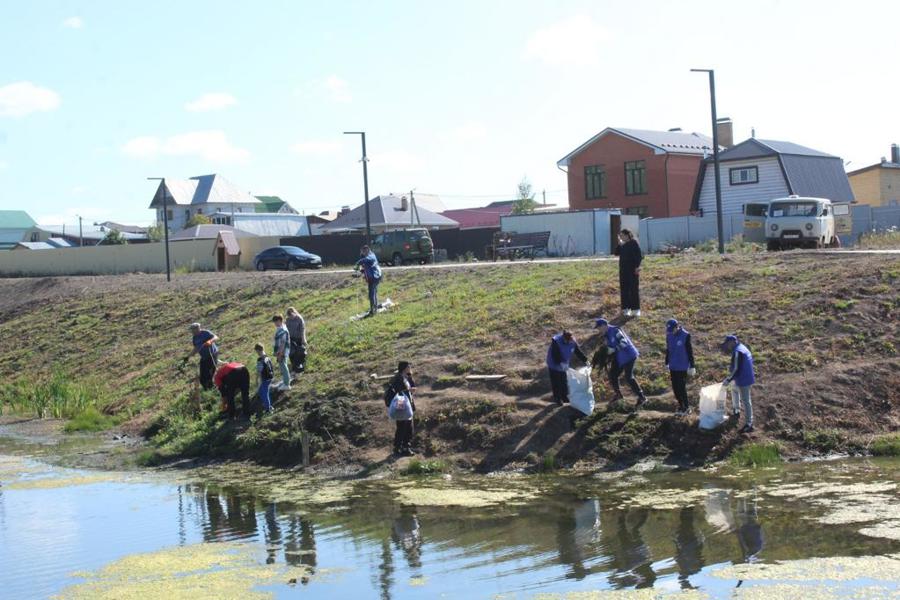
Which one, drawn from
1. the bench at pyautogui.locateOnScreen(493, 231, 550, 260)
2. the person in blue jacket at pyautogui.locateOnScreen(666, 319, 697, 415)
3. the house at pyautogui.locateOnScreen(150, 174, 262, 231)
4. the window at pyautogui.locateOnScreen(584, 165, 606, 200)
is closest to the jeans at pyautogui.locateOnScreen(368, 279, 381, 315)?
the person in blue jacket at pyautogui.locateOnScreen(666, 319, 697, 415)

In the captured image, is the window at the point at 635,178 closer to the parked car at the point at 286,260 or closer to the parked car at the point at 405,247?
the parked car at the point at 405,247

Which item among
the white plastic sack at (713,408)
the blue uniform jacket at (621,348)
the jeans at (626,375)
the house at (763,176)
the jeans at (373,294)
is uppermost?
the house at (763,176)

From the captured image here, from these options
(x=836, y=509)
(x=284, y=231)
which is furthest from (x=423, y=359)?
(x=284, y=231)

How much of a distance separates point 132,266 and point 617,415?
4712 centimetres

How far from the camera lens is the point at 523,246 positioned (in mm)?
44594

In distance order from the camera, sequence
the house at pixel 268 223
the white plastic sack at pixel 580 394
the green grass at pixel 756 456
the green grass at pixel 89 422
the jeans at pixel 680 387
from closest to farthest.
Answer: the green grass at pixel 756 456, the jeans at pixel 680 387, the white plastic sack at pixel 580 394, the green grass at pixel 89 422, the house at pixel 268 223

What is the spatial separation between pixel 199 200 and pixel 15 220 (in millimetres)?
30112

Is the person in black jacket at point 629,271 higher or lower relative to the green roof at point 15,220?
lower

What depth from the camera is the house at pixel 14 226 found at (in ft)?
429

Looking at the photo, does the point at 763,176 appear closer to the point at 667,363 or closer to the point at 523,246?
the point at 523,246

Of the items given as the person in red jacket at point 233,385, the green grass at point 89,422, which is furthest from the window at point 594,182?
the person in red jacket at point 233,385

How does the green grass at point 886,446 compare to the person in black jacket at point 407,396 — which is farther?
the person in black jacket at point 407,396

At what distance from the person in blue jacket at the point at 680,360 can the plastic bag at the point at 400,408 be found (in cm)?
442

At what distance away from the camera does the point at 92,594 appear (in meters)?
11.5
